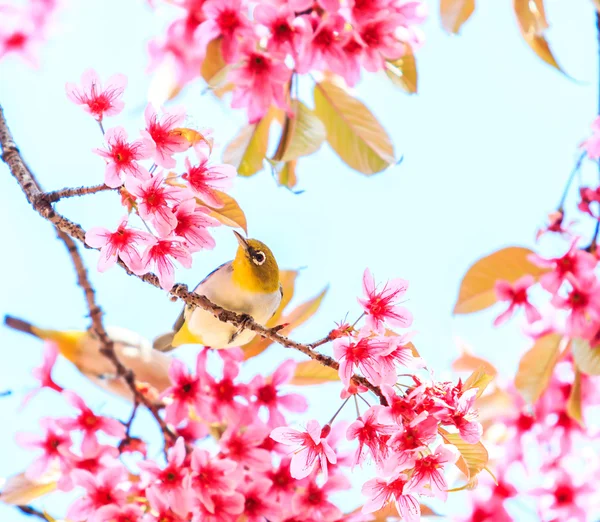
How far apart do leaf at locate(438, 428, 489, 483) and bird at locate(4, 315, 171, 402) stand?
2.97ft

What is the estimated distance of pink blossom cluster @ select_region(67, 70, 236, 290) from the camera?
3.26 feet

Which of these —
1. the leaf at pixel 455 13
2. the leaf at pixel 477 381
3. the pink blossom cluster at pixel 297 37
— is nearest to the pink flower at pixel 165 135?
the pink blossom cluster at pixel 297 37

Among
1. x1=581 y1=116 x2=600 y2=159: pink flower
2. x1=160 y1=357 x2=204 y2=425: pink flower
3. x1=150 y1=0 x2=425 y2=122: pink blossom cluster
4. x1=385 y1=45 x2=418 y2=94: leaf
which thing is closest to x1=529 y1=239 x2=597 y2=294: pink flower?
x1=581 y1=116 x2=600 y2=159: pink flower

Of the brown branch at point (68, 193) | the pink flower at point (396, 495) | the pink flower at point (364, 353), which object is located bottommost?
the pink flower at point (396, 495)

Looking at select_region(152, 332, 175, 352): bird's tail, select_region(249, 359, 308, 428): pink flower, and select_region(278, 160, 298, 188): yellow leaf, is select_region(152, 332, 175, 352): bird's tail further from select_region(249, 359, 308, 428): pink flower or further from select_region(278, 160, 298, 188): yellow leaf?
select_region(278, 160, 298, 188): yellow leaf

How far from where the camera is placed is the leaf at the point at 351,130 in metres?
1.61

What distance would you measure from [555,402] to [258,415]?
100 centimetres

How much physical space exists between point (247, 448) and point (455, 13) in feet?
3.48

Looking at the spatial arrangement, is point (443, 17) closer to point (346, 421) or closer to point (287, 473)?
point (346, 421)

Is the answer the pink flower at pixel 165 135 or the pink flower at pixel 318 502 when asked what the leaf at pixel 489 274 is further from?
the pink flower at pixel 165 135

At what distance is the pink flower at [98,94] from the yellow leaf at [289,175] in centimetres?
65

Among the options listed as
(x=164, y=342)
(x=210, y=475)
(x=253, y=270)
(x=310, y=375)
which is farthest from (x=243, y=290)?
(x=210, y=475)

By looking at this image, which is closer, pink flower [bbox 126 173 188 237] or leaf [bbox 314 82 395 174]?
pink flower [bbox 126 173 188 237]

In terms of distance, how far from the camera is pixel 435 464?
100 centimetres
